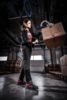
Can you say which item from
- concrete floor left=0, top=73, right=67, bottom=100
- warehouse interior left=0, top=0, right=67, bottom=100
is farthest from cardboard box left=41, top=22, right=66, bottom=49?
warehouse interior left=0, top=0, right=67, bottom=100

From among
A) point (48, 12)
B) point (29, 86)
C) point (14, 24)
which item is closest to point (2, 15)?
point (14, 24)

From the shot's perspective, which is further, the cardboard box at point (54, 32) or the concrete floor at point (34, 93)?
the cardboard box at point (54, 32)

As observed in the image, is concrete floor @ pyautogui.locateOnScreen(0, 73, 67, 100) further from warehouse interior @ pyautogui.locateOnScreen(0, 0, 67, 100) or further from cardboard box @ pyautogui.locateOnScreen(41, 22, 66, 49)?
warehouse interior @ pyautogui.locateOnScreen(0, 0, 67, 100)

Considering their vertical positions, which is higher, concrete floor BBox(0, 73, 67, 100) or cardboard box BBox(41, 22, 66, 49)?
cardboard box BBox(41, 22, 66, 49)

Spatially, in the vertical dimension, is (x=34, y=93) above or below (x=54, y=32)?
below

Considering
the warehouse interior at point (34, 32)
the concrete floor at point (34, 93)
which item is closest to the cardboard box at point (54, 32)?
the concrete floor at point (34, 93)

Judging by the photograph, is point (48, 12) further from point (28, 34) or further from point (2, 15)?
point (2, 15)

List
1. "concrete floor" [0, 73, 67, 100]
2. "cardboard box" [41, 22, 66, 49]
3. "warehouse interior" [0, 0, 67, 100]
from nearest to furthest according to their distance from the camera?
"concrete floor" [0, 73, 67, 100] → "cardboard box" [41, 22, 66, 49] → "warehouse interior" [0, 0, 67, 100]

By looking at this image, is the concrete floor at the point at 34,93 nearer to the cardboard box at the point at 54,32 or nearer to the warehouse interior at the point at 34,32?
the cardboard box at the point at 54,32

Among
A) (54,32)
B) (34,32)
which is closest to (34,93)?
(54,32)

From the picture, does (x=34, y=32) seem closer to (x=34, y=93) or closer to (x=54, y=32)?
(x=54, y=32)

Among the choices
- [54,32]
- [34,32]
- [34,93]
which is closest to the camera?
[34,93]

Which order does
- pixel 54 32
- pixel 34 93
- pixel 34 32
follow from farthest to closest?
pixel 34 32, pixel 54 32, pixel 34 93

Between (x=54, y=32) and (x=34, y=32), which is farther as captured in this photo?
(x=34, y=32)
